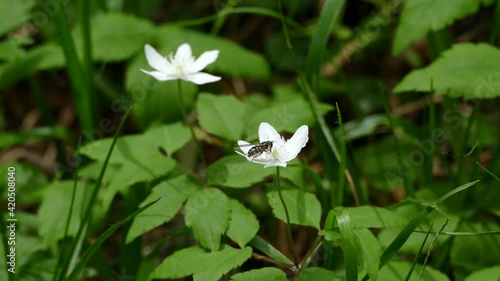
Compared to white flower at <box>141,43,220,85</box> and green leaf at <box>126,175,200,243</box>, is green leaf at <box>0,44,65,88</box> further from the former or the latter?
green leaf at <box>126,175,200,243</box>

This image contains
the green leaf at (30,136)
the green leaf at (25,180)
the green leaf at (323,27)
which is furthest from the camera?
the green leaf at (25,180)

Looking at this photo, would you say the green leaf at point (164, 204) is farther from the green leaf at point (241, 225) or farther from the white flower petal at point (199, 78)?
the white flower petal at point (199, 78)

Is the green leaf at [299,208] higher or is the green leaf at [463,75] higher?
the green leaf at [463,75]

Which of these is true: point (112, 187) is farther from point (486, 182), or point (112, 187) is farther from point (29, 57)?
point (486, 182)

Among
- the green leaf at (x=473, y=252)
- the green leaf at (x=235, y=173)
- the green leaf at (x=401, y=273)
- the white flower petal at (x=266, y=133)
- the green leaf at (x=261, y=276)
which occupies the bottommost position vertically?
the green leaf at (x=473, y=252)

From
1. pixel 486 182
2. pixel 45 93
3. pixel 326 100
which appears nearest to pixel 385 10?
pixel 326 100

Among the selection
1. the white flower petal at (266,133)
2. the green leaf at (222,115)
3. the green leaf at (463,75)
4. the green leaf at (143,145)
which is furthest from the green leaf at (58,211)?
the green leaf at (463,75)
